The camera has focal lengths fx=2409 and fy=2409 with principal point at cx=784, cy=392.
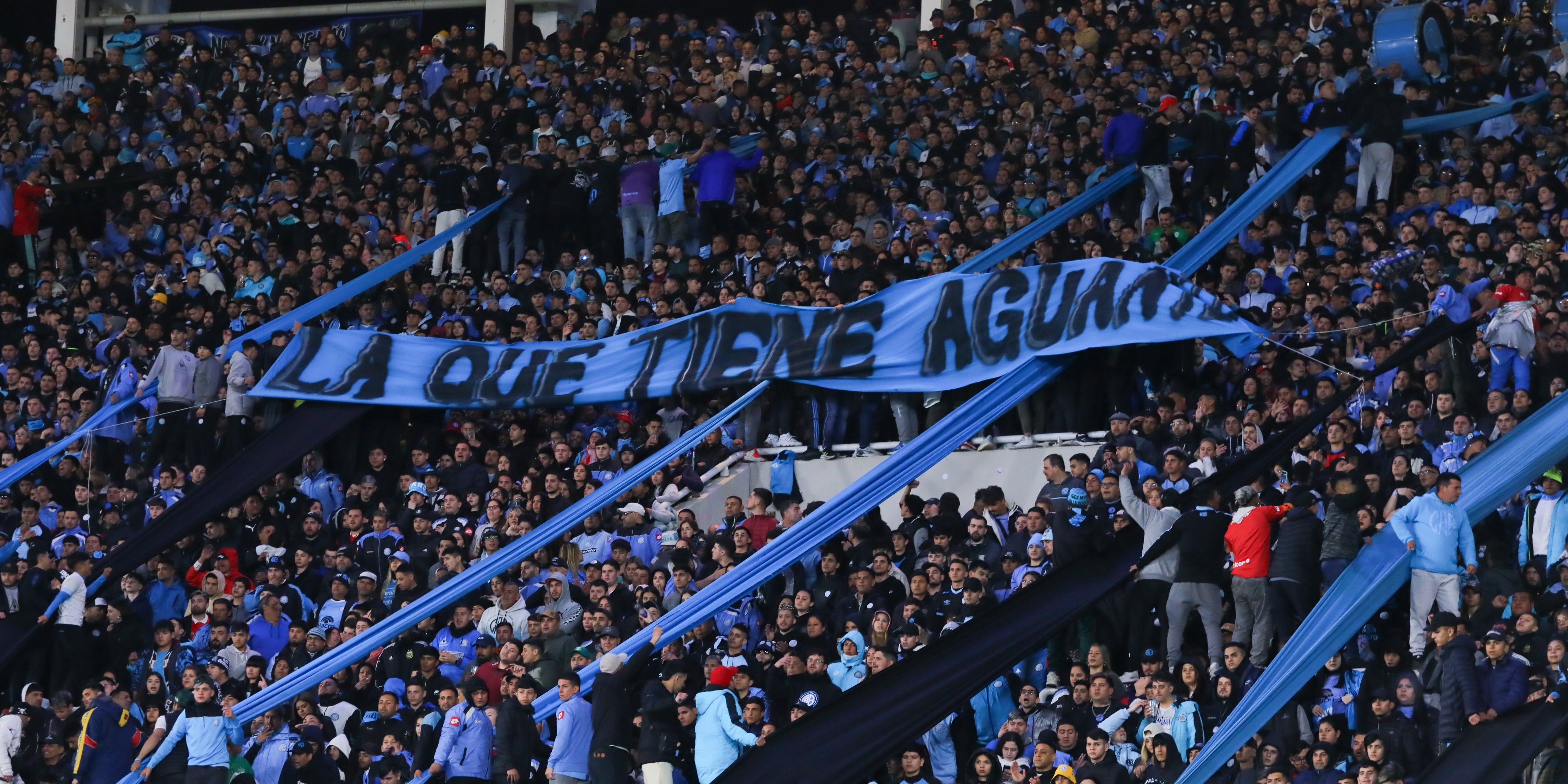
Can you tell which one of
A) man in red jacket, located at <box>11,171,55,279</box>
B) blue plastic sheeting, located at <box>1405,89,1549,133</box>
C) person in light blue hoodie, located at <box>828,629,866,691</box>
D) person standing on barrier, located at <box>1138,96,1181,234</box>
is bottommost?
person in light blue hoodie, located at <box>828,629,866,691</box>

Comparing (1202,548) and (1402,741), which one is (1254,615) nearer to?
(1202,548)

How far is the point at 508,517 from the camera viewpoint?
55.1ft

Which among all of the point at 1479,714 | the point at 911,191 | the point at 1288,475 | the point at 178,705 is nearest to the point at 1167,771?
the point at 1479,714

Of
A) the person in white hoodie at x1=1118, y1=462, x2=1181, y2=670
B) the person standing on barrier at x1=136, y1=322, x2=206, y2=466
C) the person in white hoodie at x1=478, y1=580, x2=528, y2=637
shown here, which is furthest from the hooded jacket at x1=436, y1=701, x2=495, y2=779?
the person standing on barrier at x1=136, y1=322, x2=206, y2=466

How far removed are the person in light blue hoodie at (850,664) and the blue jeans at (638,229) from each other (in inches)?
279

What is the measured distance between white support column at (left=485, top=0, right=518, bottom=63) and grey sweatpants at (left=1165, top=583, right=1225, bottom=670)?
1410 centimetres

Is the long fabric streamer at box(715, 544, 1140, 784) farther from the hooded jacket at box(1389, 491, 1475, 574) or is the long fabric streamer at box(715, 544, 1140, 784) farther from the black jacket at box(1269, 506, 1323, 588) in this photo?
the hooded jacket at box(1389, 491, 1475, 574)

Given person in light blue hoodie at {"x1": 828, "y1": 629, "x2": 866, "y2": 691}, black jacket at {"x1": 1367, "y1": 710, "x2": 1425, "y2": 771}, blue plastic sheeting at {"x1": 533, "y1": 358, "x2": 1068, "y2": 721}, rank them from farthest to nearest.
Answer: blue plastic sheeting at {"x1": 533, "y1": 358, "x2": 1068, "y2": 721} → person in light blue hoodie at {"x1": 828, "y1": 629, "x2": 866, "y2": 691} → black jacket at {"x1": 1367, "y1": 710, "x2": 1425, "y2": 771}

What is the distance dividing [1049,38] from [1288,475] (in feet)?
24.8

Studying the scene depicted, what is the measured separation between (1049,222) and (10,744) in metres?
8.58

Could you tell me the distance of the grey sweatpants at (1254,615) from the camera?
1345 centimetres

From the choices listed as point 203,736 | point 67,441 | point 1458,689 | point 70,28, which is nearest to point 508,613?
point 203,736

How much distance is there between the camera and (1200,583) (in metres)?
13.7

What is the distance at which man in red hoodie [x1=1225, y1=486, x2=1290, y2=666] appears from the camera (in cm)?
1350
